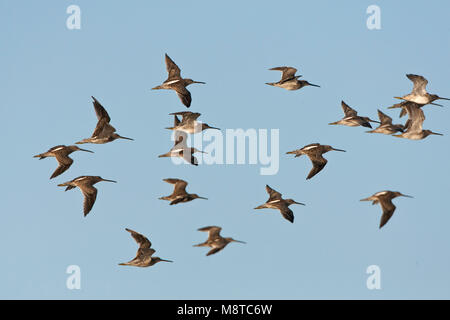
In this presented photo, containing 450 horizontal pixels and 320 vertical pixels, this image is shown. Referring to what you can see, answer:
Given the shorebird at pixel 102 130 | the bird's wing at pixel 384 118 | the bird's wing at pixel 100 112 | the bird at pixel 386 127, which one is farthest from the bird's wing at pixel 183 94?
the bird's wing at pixel 384 118

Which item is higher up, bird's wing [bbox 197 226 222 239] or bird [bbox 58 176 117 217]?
bird [bbox 58 176 117 217]

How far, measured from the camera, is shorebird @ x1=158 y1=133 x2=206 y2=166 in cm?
3603

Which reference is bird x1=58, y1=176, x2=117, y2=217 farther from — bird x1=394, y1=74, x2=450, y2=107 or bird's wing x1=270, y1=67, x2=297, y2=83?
bird x1=394, y1=74, x2=450, y2=107

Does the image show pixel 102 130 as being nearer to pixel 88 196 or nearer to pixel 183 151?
pixel 88 196

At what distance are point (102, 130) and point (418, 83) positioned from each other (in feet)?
40.7

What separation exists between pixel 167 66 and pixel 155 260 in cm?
787

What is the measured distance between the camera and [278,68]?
38.3 metres

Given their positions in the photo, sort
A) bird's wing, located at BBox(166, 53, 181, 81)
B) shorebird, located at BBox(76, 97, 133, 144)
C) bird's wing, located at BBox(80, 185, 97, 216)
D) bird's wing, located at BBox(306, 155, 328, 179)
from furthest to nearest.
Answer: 1. bird's wing, located at BBox(166, 53, 181, 81)
2. bird's wing, located at BBox(306, 155, 328, 179)
3. bird's wing, located at BBox(80, 185, 97, 216)
4. shorebird, located at BBox(76, 97, 133, 144)

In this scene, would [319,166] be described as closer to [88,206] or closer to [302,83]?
[302,83]

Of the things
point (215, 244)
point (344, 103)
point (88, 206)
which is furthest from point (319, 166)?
point (88, 206)

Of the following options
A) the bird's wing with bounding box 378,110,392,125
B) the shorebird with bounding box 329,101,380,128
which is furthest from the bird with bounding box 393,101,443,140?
the shorebird with bounding box 329,101,380,128

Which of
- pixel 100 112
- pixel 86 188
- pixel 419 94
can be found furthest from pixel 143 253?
pixel 419 94

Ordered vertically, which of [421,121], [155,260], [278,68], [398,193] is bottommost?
[155,260]

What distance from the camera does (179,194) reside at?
3500 cm
